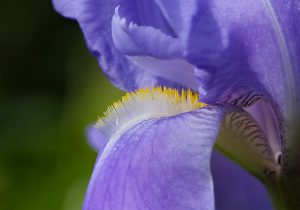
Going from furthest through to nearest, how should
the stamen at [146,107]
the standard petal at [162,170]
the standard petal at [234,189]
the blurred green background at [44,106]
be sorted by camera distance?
the blurred green background at [44,106]
the standard petal at [234,189]
the stamen at [146,107]
the standard petal at [162,170]

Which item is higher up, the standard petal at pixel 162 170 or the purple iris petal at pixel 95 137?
the standard petal at pixel 162 170

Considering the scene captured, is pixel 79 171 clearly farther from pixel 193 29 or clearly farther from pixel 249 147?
pixel 193 29

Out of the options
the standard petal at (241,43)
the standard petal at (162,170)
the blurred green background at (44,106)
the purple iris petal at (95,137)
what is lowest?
the blurred green background at (44,106)

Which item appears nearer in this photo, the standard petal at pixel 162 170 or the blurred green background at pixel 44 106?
the standard petal at pixel 162 170

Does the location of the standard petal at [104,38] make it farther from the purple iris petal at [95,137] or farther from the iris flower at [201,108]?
the purple iris petal at [95,137]

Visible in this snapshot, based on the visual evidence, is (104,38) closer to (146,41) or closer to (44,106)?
(146,41)

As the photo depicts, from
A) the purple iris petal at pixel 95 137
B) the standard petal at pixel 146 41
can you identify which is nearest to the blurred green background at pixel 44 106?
the purple iris petal at pixel 95 137
